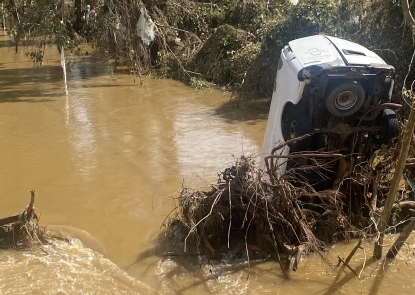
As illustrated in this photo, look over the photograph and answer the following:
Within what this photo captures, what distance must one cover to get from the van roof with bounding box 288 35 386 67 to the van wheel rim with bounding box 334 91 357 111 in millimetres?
300

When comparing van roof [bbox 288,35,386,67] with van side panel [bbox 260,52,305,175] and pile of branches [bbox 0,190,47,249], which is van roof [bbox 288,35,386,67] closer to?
van side panel [bbox 260,52,305,175]

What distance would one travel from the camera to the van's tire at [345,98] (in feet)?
15.3

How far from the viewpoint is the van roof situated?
4.77 m

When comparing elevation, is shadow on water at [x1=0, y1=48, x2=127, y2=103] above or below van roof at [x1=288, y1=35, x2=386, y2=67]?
below

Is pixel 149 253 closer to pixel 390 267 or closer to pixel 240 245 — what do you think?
pixel 240 245

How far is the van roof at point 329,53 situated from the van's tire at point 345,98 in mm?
234

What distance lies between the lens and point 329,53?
4.92 metres

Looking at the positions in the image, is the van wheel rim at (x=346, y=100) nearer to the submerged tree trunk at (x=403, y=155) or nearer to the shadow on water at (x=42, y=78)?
the submerged tree trunk at (x=403, y=155)

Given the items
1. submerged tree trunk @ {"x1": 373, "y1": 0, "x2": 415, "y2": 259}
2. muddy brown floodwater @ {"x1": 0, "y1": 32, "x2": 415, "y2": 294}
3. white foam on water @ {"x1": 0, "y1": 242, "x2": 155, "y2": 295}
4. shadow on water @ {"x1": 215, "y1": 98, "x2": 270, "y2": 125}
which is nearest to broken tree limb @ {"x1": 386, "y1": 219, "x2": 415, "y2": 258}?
submerged tree trunk @ {"x1": 373, "y1": 0, "x2": 415, "y2": 259}

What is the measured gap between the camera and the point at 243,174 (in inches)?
194

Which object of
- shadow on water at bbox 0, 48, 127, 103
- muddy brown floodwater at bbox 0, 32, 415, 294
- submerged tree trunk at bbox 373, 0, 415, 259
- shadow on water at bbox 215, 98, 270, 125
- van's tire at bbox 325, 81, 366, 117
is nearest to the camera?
submerged tree trunk at bbox 373, 0, 415, 259

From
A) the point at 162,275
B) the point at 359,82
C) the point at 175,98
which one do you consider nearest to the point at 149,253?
the point at 162,275

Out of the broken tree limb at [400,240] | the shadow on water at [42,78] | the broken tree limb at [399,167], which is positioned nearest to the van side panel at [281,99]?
the broken tree limb at [399,167]

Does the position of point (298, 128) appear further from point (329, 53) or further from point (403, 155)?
point (403, 155)
